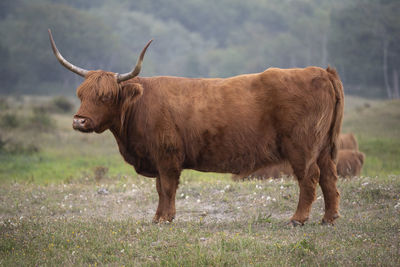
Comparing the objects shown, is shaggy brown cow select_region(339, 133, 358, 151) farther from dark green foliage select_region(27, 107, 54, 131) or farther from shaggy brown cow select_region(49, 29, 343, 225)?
dark green foliage select_region(27, 107, 54, 131)

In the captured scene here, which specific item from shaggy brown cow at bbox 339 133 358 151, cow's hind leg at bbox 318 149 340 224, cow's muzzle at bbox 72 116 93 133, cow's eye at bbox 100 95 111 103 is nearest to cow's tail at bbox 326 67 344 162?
cow's hind leg at bbox 318 149 340 224

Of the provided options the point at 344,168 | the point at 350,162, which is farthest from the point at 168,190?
the point at 350,162

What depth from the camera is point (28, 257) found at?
17.0 feet

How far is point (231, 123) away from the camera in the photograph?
Result: 6.44 metres

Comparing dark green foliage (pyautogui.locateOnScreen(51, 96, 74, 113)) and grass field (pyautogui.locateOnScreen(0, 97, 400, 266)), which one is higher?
grass field (pyautogui.locateOnScreen(0, 97, 400, 266))

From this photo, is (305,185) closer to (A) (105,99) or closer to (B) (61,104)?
(A) (105,99)

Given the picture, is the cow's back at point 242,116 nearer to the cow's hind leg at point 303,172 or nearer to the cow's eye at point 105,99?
the cow's hind leg at point 303,172

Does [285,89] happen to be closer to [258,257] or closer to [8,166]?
[258,257]

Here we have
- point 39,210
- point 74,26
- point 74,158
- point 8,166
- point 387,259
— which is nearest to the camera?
point 387,259

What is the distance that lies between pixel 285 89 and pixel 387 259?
8.19 ft

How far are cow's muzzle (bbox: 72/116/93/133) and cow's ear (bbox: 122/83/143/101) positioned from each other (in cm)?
67

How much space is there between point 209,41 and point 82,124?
83598 millimetres

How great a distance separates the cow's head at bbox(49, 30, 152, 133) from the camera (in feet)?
20.5

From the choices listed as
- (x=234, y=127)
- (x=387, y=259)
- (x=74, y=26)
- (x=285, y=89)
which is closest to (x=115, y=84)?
(x=234, y=127)
